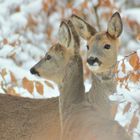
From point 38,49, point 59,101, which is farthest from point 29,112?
point 38,49

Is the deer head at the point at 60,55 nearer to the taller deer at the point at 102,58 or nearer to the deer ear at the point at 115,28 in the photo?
the taller deer at the point at 102,58

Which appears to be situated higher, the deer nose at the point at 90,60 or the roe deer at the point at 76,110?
the deer nose at the point at 90,60

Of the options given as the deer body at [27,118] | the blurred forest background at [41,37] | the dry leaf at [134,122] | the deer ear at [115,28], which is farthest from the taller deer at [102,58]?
the dry leaf at [134,122]

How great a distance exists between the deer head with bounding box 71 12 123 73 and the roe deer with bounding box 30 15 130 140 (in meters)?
0.19

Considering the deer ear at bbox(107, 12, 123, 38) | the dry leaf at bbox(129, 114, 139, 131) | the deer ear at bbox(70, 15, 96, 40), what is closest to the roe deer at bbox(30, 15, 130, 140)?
the dry leaf at bbox(129, 114, 139, 131)

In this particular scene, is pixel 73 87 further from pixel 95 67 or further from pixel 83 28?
pixel 83 28

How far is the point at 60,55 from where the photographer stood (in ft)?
30.5

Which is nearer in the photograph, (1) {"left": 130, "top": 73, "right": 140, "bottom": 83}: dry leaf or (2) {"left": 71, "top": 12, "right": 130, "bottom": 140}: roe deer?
(1) {"left": 130, "top": 73, "right": 140, "bottom": 83}: dry leaf

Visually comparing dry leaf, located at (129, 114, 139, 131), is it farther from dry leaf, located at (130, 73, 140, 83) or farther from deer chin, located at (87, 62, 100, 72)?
deer chin, located at (87, 62, 100, 72)

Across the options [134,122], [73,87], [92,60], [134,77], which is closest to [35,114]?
[73,87]

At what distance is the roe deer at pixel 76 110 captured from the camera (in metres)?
7.62

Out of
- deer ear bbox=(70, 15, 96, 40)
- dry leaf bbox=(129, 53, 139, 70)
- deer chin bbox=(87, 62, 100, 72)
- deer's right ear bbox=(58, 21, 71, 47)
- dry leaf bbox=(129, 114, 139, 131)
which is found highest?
deer's right ear bbox=(58, 21, 71, 47)

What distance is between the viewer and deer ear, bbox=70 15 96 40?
9.70 m

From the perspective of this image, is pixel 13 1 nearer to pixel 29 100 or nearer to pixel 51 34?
pixel 51 34
